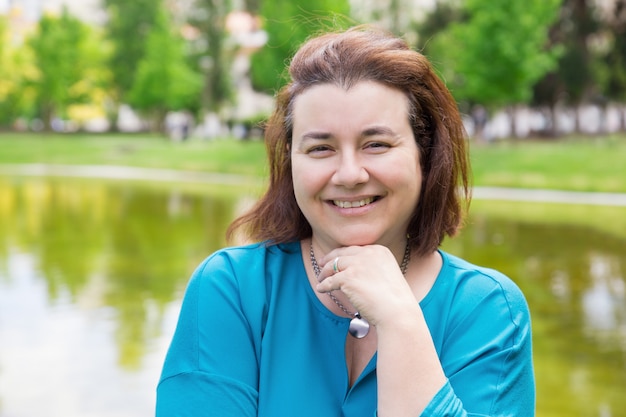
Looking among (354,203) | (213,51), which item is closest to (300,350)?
(354,203)

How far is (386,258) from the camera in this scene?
2.02 m

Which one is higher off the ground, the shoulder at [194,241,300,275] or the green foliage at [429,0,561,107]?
the green foliage at [429,0,561,107]

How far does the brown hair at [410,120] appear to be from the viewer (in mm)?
1997

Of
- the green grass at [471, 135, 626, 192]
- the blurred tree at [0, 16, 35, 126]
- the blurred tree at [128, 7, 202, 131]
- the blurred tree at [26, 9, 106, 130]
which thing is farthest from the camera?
the blurred tree at [26, 9, 106, 130]

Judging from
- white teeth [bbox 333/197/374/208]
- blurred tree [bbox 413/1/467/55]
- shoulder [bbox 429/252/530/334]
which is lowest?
shoulder [bbox 429/252/530/334]

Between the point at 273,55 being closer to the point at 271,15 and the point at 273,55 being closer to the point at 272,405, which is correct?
the point at 271,15

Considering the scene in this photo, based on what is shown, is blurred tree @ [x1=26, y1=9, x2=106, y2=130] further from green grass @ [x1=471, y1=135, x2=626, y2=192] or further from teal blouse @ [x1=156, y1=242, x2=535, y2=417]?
teal blouse @ [x1=156, y1=242, x2=535, y2=417]

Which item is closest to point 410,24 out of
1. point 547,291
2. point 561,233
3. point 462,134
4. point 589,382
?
point 561,233

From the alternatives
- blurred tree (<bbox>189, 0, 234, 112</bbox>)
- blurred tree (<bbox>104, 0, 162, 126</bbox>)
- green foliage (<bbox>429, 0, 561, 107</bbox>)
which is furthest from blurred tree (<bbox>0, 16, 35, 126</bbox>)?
green foliage (<bbox>429, 0, 561, 107</bbox>)

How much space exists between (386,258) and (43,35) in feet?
169

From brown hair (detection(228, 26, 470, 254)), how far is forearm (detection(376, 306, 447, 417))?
14.4 inches

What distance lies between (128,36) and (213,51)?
5926 millimetres

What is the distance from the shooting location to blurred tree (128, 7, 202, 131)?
4788 centimetres

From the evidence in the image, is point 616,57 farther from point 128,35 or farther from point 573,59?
point 128,35
